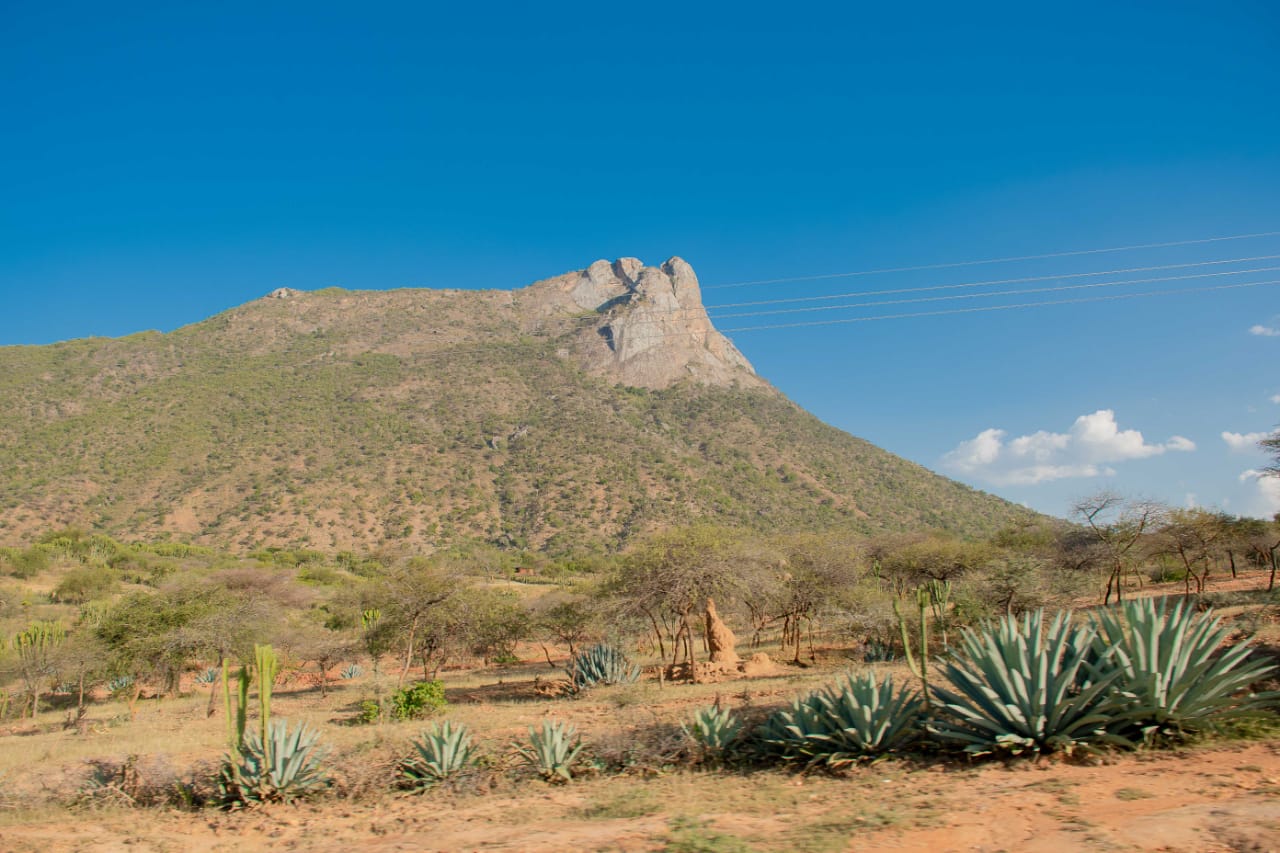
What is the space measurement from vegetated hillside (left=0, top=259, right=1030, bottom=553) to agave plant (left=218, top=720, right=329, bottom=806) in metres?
48.5

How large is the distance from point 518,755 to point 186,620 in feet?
63.1

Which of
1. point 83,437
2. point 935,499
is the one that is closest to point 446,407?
point 83,437

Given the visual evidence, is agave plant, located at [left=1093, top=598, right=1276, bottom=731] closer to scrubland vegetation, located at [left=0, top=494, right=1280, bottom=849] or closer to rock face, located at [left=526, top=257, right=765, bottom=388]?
scrubland vegetation, located at [left=0, top=494, right=1280, bottom=849]

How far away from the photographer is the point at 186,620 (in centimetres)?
2416

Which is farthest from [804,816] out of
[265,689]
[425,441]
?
[425,441]

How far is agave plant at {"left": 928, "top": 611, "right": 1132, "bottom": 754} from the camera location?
758cm

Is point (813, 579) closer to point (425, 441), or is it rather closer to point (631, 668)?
point (631, 668)

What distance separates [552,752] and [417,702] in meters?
9.11

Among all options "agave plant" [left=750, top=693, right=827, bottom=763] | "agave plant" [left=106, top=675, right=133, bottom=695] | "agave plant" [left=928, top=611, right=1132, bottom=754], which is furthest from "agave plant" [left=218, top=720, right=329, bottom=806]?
"agave plant" [left=106, top=675, right=133, bottom=695]

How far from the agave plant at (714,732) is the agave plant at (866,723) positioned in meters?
1.56

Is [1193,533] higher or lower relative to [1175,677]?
higher

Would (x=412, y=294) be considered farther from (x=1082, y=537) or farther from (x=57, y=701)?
(x=1082, y=537)

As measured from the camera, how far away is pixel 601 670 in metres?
20.6

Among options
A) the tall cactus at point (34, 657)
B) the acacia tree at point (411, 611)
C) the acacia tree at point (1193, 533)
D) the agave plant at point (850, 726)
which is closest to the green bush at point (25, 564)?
the tall cactus at point (34, 657)
